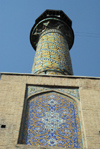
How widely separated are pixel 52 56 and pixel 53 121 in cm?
280

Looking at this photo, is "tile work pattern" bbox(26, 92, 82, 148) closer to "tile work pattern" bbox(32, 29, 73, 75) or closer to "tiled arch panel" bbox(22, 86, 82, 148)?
"tiled arch panel" bbox(22, 86, 82, 148)

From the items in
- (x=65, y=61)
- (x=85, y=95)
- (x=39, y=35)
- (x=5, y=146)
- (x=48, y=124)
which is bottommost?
(x=5, y=146)

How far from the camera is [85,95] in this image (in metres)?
4.93

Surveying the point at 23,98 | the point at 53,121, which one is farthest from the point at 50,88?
the point at 53,121

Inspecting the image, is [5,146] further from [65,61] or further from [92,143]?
[65,61]

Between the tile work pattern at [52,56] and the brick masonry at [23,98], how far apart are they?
3.34 feet

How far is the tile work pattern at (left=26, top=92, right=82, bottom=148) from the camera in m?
4.02

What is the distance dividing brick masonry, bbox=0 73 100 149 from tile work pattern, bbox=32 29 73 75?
1.02 m

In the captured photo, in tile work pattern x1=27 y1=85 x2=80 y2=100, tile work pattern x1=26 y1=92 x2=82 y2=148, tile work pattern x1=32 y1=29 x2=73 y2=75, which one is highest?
tile work pattern x1=32 y1=29 x2=73 y2=75

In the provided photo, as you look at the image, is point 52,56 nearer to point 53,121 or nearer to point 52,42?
point 52,42

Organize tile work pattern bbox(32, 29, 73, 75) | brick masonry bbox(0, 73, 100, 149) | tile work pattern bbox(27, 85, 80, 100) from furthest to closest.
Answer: tile work pattern bbox(32, 29, 73, 75) < tile work pattern bbox(27, 85, 80, 100) < brick masonry bbox(0, 73, 100, 149)

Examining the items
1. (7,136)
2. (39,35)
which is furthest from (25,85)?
(39,35)

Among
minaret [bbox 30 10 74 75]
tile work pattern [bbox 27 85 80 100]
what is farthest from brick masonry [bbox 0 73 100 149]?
minaret [bbox 30 10 74 75]

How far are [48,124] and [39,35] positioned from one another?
4.75 meters
